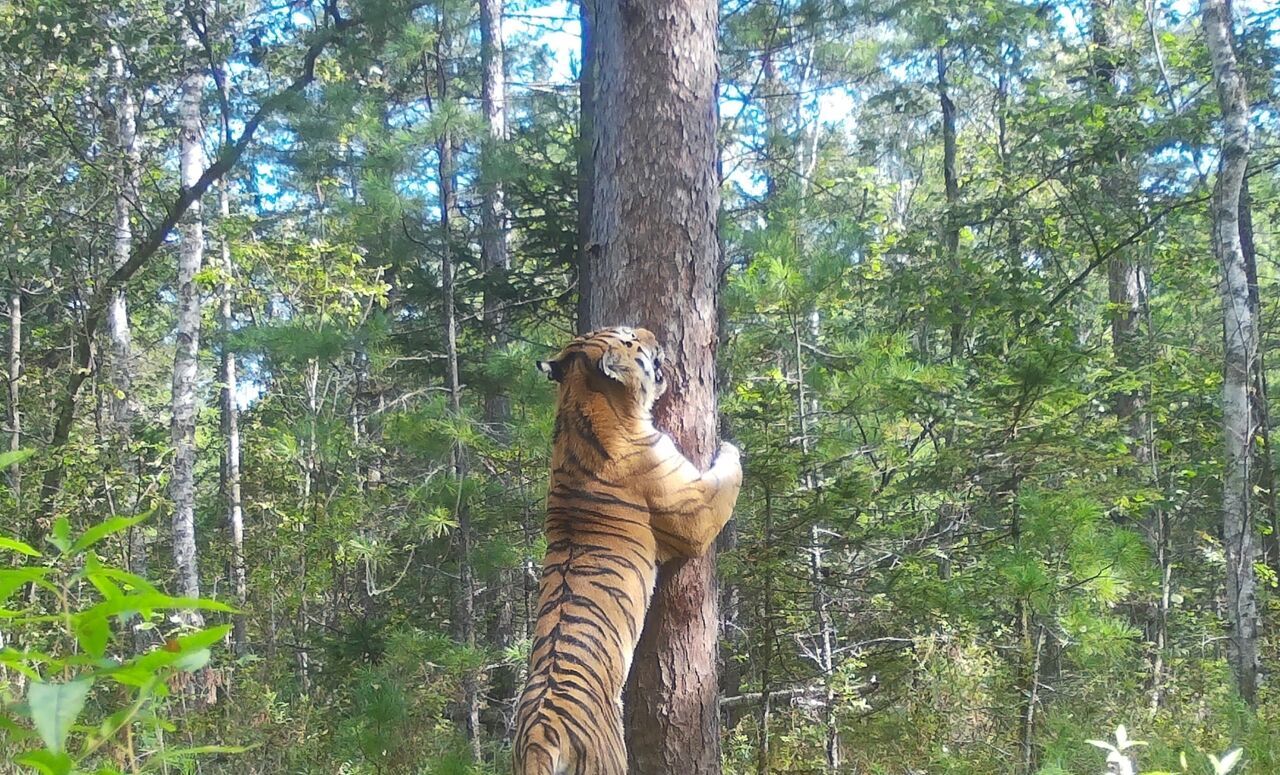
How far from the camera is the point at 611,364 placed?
10.5 ft

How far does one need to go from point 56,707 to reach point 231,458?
13.3 meters

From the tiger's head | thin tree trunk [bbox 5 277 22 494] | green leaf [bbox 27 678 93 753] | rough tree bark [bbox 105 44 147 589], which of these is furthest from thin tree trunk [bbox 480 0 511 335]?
green leaf [bbox 27 678 93 753]

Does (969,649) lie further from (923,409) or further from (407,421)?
(407,421)

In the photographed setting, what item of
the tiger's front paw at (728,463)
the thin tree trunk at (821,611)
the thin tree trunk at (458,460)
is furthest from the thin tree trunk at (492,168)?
the tiger's front paw at (728,463)

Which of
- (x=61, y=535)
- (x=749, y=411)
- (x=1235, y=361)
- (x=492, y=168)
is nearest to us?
(x=61, y=535)

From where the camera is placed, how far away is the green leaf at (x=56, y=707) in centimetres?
71

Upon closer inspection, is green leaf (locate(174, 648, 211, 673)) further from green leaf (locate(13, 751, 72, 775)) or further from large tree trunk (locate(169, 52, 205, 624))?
large tree trunk (locate(169, 52, 205, 624))

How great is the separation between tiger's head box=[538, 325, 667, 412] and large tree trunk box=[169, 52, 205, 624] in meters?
7.85

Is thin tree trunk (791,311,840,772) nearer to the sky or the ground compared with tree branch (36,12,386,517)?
nearer to the ground

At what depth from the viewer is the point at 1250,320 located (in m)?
6.77

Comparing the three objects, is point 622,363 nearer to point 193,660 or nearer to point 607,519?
point 607,519

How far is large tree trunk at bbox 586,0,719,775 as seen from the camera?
3.30 meters

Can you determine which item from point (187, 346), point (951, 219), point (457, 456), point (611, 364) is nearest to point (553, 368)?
point (611, 364)

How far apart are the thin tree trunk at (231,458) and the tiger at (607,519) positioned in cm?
743
